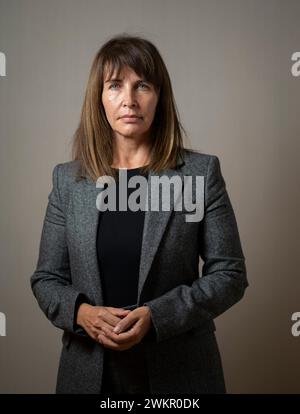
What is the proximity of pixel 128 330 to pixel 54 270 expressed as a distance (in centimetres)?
30

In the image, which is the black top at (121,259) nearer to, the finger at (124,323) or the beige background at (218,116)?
the finger at (124,323)

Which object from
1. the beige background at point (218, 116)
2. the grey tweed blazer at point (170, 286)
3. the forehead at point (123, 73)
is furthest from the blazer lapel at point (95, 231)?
the beige background at point (218, 116)

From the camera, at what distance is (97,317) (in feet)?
4.27

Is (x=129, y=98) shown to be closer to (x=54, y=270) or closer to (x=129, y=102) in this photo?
(x=129, y=102)

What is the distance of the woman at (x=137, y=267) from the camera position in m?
1.33

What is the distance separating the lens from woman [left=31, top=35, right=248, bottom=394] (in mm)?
1327

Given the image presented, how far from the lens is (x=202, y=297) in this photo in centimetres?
133

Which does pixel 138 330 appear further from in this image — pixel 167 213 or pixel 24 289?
pixel 24 289

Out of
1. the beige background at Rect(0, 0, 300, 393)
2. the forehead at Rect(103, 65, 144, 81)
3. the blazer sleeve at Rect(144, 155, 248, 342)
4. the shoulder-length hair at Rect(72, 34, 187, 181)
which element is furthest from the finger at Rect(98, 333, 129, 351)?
the beige background at Rect(0, 0, 300, 393)

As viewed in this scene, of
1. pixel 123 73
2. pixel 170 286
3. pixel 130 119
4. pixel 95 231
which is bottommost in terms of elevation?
pixel 170 286

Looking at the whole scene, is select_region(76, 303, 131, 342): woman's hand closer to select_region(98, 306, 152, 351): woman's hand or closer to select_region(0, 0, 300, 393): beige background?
select_region(98, 306, 152, 351): woman's hand

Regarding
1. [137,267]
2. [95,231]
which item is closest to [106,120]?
[95,231]

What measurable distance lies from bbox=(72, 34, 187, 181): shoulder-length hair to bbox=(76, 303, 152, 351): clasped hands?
0.38 m
